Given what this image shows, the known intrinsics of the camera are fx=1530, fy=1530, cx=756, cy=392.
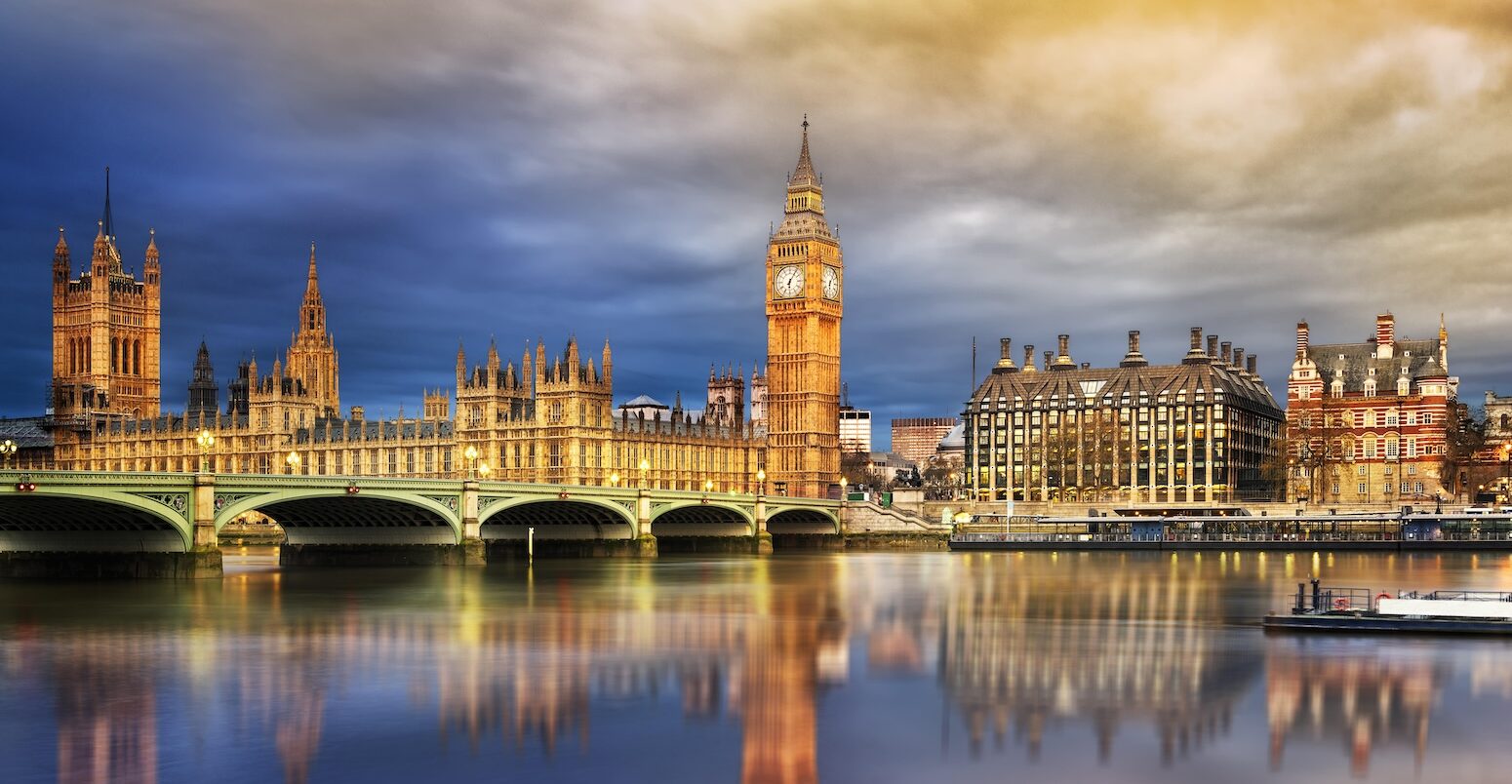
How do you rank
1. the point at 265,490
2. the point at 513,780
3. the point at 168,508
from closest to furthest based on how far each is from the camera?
the point at 513,780, the point at 168,508, the point at 265,490

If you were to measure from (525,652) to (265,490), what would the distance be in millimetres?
39807

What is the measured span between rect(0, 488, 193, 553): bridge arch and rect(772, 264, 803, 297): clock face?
100513 mm

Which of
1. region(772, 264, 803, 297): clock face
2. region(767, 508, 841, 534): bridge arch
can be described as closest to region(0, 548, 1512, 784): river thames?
region(767, 508, 841, 534): bridge arch

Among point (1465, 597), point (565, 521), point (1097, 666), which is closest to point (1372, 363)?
point (565, 521)

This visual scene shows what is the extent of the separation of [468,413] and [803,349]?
3982 cm

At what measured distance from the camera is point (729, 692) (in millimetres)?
32500

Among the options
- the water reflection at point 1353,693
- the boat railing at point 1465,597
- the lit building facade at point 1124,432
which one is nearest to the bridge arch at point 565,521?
the boat railing at point 1465,597

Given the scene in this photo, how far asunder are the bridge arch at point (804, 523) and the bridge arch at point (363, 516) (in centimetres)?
4989

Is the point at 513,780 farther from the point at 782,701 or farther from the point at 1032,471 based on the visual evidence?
the point at 1032,471

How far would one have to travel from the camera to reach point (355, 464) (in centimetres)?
14988

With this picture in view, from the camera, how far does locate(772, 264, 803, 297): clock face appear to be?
168500mm

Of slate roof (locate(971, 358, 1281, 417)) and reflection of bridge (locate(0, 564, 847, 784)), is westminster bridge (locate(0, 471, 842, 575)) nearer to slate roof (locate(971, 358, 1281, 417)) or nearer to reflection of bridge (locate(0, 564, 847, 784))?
reflection of bridge (locate(0, 564, 847, 784))

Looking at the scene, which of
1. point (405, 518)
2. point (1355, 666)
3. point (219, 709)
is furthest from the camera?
point (405, 518)

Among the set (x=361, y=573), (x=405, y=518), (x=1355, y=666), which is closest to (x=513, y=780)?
(x=1355, y=666)
